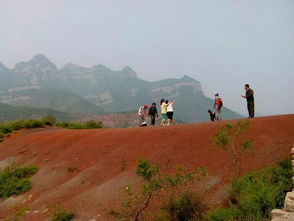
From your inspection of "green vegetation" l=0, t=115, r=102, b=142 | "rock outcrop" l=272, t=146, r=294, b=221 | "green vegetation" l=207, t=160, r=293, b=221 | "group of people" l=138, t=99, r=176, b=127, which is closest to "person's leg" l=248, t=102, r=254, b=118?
"group of people" l=138, t=99, r=176, b=127

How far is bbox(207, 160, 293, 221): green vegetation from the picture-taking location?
9.48 m

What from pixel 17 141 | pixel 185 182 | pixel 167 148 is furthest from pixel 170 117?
pixel 17 141

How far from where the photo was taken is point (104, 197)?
15383 mm

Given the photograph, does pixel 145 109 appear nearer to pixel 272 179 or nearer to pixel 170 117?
pixel 170 117

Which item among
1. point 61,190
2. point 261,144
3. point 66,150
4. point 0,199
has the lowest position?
point 0,199

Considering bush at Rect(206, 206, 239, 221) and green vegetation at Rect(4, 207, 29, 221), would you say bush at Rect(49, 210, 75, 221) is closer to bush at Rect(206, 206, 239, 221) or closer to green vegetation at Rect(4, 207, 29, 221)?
green vegetation at Rect(4, 207, 29, 221)

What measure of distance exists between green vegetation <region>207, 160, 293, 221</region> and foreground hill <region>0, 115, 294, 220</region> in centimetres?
138

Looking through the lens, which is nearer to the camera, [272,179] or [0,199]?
[272,179]

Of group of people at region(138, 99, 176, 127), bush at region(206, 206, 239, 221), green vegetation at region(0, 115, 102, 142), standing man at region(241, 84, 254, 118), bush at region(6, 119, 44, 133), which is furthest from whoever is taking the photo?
bush at region(6, 119, 44, 133)

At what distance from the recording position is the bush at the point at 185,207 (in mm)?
11789

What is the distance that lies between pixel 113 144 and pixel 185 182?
8.09 m

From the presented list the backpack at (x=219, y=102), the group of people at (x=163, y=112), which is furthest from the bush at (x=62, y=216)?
the backpack at (x=219, y=102)

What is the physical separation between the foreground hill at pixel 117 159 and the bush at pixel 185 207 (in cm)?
71

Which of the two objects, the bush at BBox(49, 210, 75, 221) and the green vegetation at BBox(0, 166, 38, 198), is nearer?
the bush at BBox(49, 210, 75, 221)
